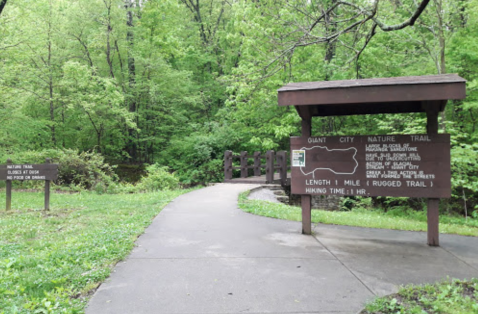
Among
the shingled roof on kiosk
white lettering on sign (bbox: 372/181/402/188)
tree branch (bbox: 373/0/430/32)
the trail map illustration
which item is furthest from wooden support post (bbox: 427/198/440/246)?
tree branch (bbox: 373/0/430/32)

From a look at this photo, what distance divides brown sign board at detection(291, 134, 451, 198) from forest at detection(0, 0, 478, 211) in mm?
8104

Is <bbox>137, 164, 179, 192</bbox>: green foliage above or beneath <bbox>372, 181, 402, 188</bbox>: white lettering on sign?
beneath

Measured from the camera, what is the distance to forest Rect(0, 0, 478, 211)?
15.8 m

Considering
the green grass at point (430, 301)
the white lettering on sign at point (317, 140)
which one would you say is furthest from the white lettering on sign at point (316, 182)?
the green grass at point (430, 301)

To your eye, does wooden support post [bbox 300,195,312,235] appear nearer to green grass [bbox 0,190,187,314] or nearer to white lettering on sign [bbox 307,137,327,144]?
white lettering on sign [bbox 307,137,327,144]

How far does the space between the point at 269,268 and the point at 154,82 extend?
21.4 meters

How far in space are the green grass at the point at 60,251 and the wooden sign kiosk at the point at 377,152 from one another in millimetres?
3666

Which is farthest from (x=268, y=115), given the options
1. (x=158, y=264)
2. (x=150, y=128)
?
(x=158, y=264)

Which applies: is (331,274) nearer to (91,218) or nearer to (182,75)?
(91,218)

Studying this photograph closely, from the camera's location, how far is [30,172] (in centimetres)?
1068

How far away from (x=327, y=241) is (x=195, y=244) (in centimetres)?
241

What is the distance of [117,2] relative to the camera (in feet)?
77.2

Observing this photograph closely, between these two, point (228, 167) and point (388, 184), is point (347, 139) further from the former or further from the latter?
point (228, 167)

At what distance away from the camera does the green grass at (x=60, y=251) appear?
152 inches
